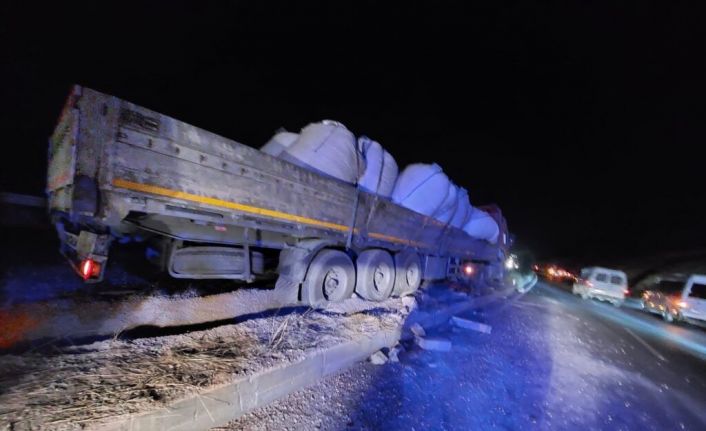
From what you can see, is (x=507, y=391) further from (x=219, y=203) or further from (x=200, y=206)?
(x=200, y=206)

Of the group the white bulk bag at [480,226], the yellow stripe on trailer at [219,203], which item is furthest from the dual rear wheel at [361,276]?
the white bulk bag at [480,226]

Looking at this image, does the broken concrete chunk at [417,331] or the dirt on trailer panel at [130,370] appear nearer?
the dirt on trailer panel at [130,370]

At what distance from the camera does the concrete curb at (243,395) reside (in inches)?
70.9

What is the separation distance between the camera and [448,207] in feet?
23.5

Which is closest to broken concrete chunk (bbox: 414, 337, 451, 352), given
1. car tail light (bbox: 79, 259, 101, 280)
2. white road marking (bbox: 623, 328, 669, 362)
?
car tail light (bbox: 79, 259, 101, 280)

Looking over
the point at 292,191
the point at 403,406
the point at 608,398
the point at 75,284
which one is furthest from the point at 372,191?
the point at 75,284

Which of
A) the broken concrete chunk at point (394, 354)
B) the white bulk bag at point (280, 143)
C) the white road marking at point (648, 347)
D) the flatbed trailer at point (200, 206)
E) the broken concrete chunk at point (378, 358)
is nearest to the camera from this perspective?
the flatbed trailer at point (200, 206)

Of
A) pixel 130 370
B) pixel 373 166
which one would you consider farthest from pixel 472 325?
pixel 130 370

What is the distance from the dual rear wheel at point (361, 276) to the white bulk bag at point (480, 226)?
3698mm

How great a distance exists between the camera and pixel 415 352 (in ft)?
13.1

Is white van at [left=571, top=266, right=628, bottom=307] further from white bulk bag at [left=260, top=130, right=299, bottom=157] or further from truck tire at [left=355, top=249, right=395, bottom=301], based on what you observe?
white bulk bag at [left=260, top=130, right=299, bottom=157]

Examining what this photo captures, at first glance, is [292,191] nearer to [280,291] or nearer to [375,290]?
[280,291]

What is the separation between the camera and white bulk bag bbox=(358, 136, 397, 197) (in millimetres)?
4949

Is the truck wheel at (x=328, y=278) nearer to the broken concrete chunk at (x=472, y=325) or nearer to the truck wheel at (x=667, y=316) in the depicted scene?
the broken concrete chunk at (x=472, y=325)
